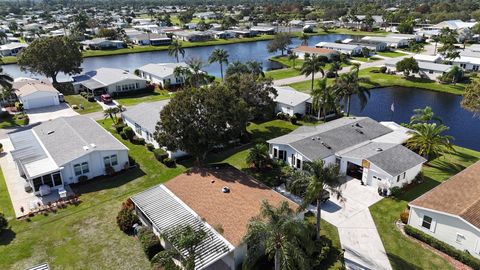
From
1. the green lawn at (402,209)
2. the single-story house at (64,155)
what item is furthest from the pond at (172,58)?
the green lawn at (402,209)

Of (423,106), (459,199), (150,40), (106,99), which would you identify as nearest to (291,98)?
(423,106)

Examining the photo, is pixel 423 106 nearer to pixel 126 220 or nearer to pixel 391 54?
pixel 391 54

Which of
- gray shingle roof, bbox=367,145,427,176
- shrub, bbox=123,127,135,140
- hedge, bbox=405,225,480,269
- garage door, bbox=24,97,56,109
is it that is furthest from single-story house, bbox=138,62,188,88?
hedge, bbox=405,225,480,269

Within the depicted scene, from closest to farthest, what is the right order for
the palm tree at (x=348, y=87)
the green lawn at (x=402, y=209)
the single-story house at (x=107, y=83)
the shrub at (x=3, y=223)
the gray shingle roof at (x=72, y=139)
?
the green lawn at (x=402, y=209)
the shrub at (x=3, y=223)
the gray shingle roof at (x=72, y=139)
the palm tree at (x=348, y=87)
the single-story house at (x=107, y=83)

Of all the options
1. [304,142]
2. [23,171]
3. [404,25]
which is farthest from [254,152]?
[404,25]

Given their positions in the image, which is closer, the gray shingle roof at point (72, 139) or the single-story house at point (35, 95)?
the gray shingle roof at point (72, 139)

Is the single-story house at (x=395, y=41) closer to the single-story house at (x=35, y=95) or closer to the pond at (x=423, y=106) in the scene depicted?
the pond at (x=423, y=106)

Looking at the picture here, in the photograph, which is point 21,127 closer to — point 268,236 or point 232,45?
point 268,236
